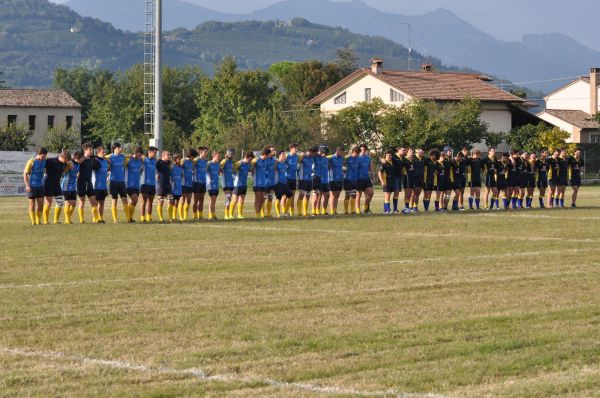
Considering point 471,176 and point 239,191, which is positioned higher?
point 471,176

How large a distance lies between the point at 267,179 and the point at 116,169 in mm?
3908

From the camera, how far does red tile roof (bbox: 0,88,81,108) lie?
11188 centimetres

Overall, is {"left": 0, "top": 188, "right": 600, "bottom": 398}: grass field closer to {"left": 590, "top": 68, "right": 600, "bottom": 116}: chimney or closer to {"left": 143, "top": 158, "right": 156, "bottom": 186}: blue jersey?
{"left": 143, "top": 158, "right": 156, "bottom": 186}: blue jersey

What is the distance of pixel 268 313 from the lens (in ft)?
38.3

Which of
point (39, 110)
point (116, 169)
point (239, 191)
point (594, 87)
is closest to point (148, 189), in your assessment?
point (116, 169)

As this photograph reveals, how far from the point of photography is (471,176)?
3347 cm

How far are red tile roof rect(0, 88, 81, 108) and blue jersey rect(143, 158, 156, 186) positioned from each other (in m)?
86.6

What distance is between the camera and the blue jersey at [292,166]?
2989 centimetres

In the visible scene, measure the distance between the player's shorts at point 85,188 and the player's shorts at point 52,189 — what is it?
0.44 metres

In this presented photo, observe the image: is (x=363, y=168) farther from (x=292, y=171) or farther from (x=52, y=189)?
(x=52, y=189)

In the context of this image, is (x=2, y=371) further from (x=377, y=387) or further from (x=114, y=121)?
(x=114, y=121)

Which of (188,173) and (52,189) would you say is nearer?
(52,189)

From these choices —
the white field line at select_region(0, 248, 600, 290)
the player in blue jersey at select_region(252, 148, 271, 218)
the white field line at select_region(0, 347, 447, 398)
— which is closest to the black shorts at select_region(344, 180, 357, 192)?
the player in blue jersey at select_region(252, 148, 271, 218)

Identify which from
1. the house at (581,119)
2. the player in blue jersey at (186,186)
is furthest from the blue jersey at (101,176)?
the house at (581,119)
